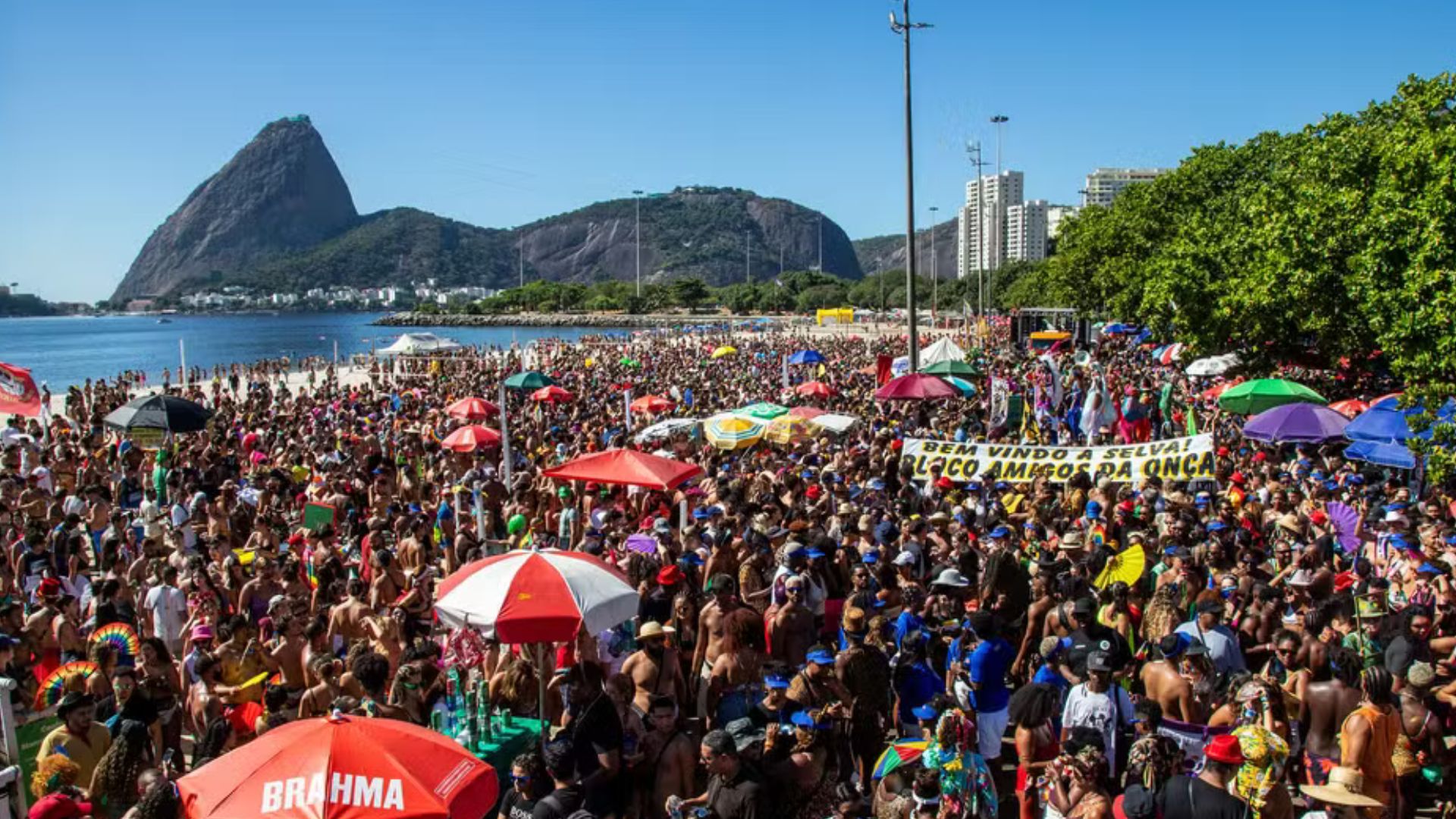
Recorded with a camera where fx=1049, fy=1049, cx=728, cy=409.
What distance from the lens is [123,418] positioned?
47.0 ft

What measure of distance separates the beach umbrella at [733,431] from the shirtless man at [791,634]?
728 centimetres

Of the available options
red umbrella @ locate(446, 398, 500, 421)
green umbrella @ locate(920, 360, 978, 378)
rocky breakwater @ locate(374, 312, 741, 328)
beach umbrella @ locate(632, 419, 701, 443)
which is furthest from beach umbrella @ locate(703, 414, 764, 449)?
rocky breakwater @ locate(374, 312, 741, 328)

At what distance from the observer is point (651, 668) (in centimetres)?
635

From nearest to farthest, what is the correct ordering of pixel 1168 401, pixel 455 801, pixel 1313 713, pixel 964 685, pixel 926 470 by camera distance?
pixel 455 801 < pixel 1313 713 < pixel 964 685 < pixel 926 470 < pixel 1168 401

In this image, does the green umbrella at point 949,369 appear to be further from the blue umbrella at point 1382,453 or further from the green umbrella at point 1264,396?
the blue umbrella at point 1382,453

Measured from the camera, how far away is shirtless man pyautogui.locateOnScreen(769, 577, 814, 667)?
23.2ft

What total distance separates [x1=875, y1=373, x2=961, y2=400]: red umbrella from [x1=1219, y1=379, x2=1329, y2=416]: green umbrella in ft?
13.7

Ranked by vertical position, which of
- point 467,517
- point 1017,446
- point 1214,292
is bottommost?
point 467,517

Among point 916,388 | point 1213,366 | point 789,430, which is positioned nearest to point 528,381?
point 789,430

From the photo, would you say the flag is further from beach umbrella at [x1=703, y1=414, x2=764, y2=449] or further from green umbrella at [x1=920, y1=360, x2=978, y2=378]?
green umbrella at [x1=920, y1=360, x2=978, y2=378]

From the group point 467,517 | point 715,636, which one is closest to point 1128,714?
point 715,636

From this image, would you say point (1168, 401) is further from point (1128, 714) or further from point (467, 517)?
point (1128, 714)

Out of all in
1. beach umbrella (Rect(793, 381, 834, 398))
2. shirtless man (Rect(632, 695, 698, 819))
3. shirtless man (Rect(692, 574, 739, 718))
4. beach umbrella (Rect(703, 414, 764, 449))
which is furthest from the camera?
beach umbrella (Rect(793, 381, 834, 398))

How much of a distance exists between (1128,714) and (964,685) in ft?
3.21
